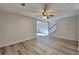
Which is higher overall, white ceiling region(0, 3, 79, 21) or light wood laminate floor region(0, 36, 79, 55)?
white ceiling region(0, 3, 79, 21)

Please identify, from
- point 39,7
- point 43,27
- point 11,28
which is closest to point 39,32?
point 43,27

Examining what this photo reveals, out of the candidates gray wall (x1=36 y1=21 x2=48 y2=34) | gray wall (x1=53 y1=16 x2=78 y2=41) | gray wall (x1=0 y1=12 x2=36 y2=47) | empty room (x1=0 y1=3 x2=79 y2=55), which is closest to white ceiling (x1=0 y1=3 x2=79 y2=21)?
empty room (x1=0 y1=3 x2=79 y2=55)

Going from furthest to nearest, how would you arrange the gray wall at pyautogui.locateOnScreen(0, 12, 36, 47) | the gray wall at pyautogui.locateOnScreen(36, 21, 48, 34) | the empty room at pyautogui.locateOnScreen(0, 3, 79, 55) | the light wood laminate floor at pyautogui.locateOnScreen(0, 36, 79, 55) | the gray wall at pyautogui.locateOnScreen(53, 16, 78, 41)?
the gray wall at pyautogui.locateOnScreen(36, 21, 48, 34)
the gray wall at pyautogui.locateOnScreen(53, 16, 78, 41)
the gray wall at pyautogui.locateOnScreen(0, 12, 36, 47)
the empty room at pyautogui.locateOnScreen(0, 3, 79, 55)
the light wood laminate floor at pyautogui.locateOnScreen(0, 36, 79, 55)

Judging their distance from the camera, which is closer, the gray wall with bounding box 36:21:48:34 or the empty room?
the empty room

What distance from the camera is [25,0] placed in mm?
1236

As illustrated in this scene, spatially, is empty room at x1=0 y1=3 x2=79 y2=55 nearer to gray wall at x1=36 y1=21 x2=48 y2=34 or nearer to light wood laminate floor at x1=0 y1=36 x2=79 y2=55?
light wood laminate floor at x1=0 y1=36 x2=79 y2=55

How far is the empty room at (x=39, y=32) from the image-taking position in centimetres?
275

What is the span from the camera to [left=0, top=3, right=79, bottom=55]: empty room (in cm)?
275

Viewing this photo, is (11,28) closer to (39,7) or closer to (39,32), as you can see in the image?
(39,7)

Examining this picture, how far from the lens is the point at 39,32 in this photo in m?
6.64
